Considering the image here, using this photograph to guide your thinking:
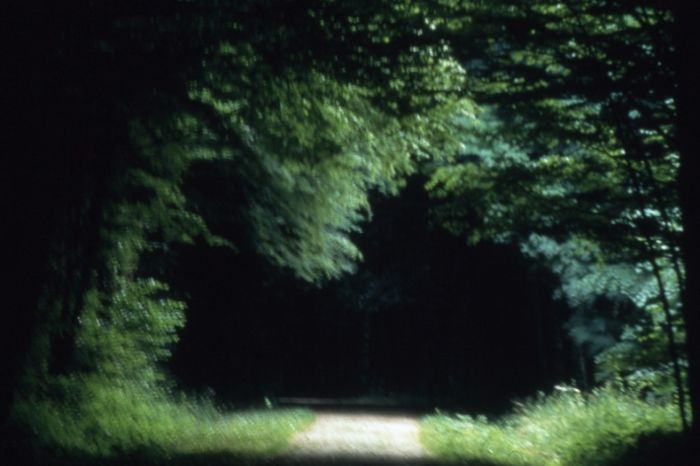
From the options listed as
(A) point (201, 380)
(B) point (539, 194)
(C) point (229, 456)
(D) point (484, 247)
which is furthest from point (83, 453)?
(D) point (484, 247)

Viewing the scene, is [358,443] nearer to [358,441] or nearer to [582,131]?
[358,441]

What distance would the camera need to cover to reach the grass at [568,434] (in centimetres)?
1023

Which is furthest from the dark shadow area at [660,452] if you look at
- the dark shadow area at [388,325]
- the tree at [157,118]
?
the dark shadow area at [388,325]

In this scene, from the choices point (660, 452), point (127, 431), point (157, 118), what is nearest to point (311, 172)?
point (157, 118)

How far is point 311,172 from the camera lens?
11.5m

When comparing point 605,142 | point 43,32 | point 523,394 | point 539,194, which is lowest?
point 523,394

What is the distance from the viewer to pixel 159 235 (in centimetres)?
1459

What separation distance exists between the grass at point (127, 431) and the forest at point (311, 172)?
0.19 feet

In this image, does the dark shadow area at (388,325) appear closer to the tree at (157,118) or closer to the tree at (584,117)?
the tree at (157,118)

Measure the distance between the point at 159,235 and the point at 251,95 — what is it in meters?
6.80

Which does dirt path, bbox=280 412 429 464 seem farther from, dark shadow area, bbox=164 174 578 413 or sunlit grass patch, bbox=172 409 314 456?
dark shadow area, bbox=164 174 578 413

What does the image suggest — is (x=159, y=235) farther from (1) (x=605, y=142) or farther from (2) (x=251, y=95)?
(1) (x=605, y=142)

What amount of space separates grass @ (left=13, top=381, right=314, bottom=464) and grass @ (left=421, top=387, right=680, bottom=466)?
340 centimetres

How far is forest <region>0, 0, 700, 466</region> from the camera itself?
7266 mm
